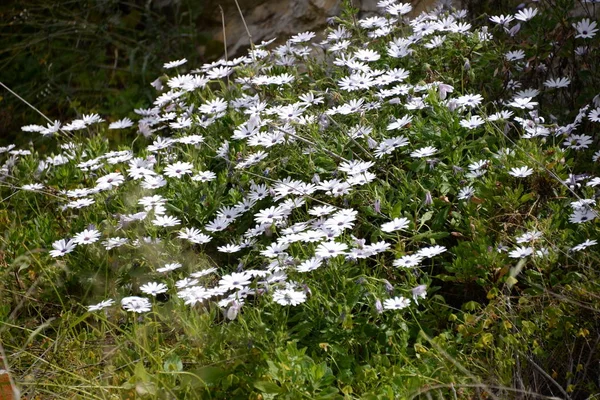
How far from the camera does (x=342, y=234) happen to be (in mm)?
3332

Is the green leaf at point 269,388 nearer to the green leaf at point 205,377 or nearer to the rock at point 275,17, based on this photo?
the green leaf at point 205,377

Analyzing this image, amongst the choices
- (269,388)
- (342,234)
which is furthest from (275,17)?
(269,388)

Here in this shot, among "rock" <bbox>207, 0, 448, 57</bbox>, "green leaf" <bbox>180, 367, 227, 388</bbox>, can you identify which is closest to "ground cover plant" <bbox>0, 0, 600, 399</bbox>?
"green leaf" <bbox>180, 367, 227, 388</bbox>

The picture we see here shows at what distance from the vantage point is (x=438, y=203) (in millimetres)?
3445

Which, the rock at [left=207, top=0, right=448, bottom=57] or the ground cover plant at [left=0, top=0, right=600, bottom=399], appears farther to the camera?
the rock at [left=207, top=0, right=448, bottom=57]

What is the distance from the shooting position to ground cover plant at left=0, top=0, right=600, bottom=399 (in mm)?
2846

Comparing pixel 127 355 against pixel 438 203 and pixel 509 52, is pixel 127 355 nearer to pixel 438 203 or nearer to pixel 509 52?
pixel 438 203

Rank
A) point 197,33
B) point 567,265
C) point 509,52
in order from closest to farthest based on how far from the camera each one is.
Result: point 567,265, point 509,52, point 197,33

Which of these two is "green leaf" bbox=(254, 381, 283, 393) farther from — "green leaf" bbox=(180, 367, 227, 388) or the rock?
the rock

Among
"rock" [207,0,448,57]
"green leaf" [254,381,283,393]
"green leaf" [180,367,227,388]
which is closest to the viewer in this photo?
"green leaf" [254,381,283,393]

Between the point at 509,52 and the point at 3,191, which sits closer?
the point at 509,52

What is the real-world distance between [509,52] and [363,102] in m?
0.74

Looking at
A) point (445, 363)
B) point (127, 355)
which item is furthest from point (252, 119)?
point (445, 363)

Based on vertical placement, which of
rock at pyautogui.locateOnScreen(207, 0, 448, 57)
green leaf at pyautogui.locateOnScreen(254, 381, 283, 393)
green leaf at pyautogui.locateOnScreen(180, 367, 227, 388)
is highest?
rock at pyautogui.locateOnScreen(207, 0, 448, 57)
